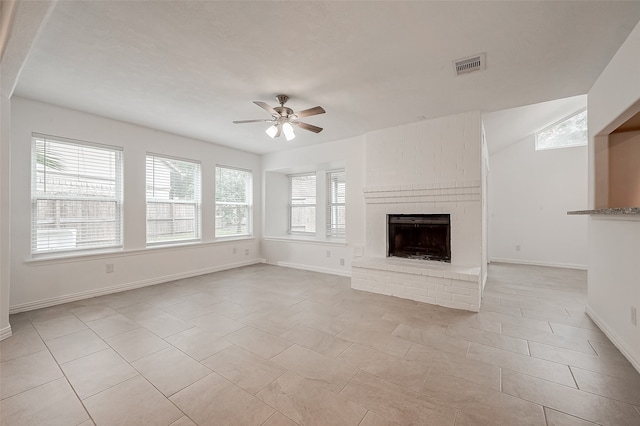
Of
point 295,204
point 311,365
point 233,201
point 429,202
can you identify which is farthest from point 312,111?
point 295,204

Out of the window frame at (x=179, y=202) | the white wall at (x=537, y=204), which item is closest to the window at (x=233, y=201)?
the window frame at (x=179, y=202)

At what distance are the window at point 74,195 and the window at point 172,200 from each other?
1.59ft

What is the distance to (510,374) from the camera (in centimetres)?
196

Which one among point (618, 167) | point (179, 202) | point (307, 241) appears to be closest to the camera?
point (618, 167)

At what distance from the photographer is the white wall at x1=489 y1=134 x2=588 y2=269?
5.77 m

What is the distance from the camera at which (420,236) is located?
422 cm

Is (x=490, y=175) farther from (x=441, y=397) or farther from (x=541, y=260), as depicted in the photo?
(x=441, y=397)

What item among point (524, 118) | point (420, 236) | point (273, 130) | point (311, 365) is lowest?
point (311, 365)

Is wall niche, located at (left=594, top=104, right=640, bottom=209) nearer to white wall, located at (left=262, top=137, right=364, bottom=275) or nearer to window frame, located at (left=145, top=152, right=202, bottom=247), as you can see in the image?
white wall, located at (left=262, top=137, right=364, bottom=275)

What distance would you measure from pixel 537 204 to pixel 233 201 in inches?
280

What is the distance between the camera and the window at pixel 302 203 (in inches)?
247

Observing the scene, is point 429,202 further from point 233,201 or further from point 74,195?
point 74,195

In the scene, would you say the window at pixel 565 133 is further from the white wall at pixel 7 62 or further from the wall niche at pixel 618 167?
the white wall at pixel 7 62

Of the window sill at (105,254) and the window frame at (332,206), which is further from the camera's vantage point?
the window frame at (332,206)
